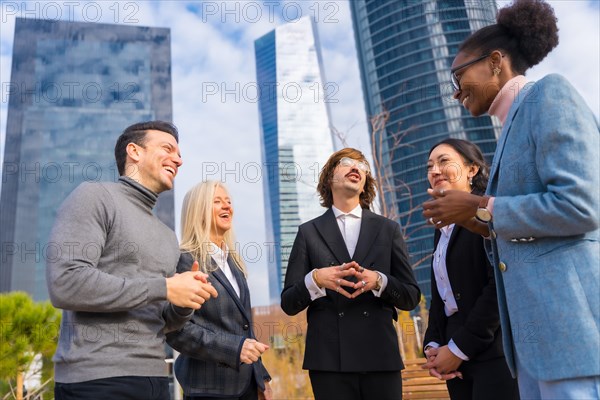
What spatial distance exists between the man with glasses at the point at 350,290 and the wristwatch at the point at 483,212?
100cm

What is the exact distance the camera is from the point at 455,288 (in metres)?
2.65

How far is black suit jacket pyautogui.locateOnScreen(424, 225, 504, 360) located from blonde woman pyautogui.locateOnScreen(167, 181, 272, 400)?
1023mm

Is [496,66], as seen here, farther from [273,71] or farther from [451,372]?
[273,71]

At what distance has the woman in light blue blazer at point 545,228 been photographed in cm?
142

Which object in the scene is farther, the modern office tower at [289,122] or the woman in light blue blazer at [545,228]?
the modern office tower at [289,122]

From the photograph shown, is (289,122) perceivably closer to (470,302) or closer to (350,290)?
(350,290)

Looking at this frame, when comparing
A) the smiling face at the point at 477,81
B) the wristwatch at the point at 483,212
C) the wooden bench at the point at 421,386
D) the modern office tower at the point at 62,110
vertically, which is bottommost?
the wooden bench at the point at 421,386

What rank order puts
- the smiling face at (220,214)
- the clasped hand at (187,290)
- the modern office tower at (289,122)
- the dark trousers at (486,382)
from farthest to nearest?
the modern office tower at (289,122) → the smiling face at (220,214) → the dark trousers at (486,382) → the clasped hand at (187,290)

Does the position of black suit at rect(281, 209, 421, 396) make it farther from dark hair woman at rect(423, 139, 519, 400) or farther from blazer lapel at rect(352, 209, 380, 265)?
dark hair woman at rect(423, 139, 519, 400)

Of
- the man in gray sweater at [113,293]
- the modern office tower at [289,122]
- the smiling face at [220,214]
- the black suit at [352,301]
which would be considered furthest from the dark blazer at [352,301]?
the modern office tower at [289,122]

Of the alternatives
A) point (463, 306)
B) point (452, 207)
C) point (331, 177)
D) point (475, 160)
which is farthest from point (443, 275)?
point (452, 207)

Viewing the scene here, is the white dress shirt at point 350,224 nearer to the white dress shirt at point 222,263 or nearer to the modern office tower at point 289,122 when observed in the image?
the white dress shirt at point 222,263

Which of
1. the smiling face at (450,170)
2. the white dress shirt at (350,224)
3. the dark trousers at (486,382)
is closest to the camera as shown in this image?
the dark trousers at (486,382)

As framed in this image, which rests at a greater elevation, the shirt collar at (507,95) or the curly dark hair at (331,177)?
the curly dark hair at (331,177)
